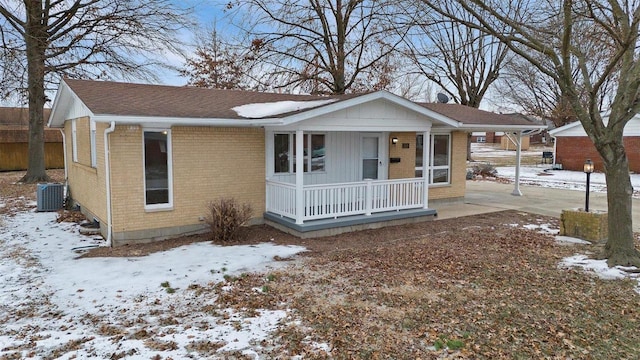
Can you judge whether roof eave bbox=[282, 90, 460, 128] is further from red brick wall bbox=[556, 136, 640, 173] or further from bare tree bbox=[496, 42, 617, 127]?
bare tree bbox=[496, 42, 617, 127]

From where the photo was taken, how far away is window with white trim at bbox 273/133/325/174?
34.6 feet

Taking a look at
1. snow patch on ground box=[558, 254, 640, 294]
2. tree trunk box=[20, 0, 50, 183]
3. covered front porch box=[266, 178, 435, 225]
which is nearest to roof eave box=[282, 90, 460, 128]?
covered front porch box=[266, 178, 435, 225]

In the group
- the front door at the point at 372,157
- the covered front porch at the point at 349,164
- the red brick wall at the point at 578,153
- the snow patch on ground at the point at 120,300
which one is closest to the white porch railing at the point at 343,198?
the covered front porch at the point at 349,164

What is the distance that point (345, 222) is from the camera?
9586 mm

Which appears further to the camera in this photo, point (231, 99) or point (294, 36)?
point (294, 36)

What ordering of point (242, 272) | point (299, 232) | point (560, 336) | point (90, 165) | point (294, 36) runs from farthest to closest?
point (294, 36) < point (90, 165) < point (299, 232) < point (242, 272) < point (560, 336)

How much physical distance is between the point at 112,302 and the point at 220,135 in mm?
4848

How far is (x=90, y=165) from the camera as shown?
34.1 feet

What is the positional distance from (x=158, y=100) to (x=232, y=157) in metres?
2.08

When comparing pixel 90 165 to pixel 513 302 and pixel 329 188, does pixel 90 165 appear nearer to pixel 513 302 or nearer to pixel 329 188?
pixel 329 188

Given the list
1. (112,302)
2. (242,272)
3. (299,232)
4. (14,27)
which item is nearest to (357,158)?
(299,232)

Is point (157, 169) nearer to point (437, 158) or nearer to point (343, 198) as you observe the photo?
point (343, 198)

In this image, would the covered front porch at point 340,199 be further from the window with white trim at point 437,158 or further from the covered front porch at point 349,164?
the window with white trim at point 437,158

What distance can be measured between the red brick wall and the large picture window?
24.0 m
